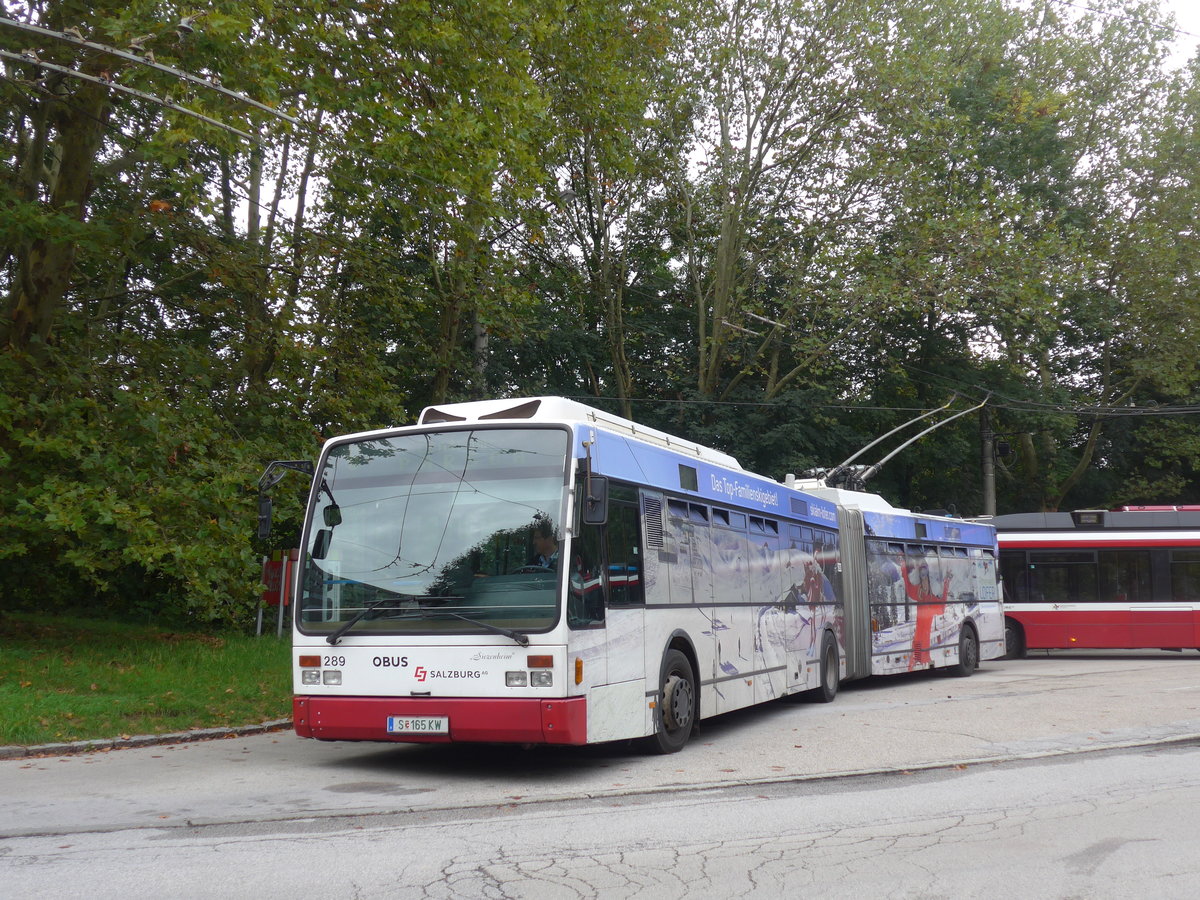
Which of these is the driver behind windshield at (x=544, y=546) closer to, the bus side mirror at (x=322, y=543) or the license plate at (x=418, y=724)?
the license plate at (x=418, y=724)

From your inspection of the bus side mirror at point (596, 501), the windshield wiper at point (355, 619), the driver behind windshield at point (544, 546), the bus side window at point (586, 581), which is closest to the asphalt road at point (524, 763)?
the windshield wiper at point (355, 619)

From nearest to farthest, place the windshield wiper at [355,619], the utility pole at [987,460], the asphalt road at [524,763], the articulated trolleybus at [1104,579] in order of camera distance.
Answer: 1. the asphalt road at [524,763]
2. the windshield wiper at [355,619]
3. the articulated trolleybus at [1104,579]
4. the utility pole at [987,460]

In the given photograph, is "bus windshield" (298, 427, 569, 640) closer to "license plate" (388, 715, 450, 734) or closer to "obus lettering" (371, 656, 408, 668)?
"obus lettering" (371, 656, 408, 668)

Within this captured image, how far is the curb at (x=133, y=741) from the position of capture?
10.5 metres

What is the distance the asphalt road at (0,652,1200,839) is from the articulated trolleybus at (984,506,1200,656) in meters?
10.9

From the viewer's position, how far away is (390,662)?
9266 millimetres

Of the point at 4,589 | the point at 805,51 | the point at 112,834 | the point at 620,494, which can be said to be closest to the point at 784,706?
the point at 620,494

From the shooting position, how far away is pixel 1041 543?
2644 centimetres

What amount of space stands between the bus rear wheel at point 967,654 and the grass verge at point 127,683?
461 inches

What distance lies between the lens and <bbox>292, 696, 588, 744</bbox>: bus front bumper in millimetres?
8852

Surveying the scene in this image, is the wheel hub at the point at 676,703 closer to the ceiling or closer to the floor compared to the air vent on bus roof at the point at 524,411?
closer to the floor

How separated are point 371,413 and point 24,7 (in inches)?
311

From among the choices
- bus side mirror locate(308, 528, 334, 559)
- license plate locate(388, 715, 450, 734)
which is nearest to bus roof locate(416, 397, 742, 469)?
bus side mirror locate(308, 528, 334, 559)

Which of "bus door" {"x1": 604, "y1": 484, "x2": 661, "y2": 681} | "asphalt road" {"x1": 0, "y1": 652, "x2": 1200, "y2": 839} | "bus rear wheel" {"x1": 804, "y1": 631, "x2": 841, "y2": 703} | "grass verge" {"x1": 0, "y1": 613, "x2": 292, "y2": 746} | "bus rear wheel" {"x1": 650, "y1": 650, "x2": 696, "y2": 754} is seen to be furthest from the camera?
"bus rear wheel" {"x1": 804, "y1": 631, "x2": 841, "y2": 703}
